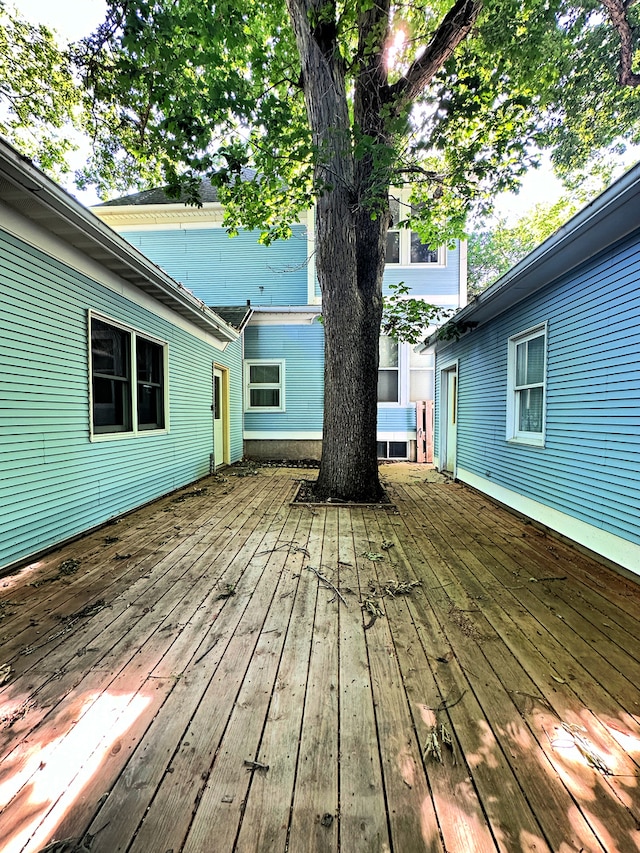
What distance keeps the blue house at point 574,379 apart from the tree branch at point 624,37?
4517 millimetres

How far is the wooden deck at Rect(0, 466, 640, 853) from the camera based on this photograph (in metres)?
1.17

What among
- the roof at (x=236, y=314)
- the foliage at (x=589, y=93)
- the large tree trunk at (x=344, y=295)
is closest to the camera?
the large tree trunk at (x=344, y=295)

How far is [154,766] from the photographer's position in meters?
1.36

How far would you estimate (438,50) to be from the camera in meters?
4.95

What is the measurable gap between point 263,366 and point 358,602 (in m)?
8.38

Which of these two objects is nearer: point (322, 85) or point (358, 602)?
point (358, 602)

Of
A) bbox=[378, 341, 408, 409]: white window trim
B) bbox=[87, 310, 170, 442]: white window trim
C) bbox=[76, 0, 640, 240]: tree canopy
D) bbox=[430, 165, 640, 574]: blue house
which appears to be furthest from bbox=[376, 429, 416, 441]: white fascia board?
bbox=[87, 310, 170, 442]: white window trim

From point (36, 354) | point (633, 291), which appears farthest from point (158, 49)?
point (633, 291)

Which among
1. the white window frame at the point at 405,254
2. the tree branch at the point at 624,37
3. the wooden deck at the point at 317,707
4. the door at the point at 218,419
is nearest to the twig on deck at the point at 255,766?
the wooden deck at the point at 317,707

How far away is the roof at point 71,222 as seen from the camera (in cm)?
256

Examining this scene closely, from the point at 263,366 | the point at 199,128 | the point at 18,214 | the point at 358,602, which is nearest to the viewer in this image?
the point at 358,602

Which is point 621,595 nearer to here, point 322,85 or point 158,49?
point 322,85

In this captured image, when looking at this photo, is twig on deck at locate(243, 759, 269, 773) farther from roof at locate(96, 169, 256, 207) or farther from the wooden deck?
roof at locate(96, 169, 256, 207)

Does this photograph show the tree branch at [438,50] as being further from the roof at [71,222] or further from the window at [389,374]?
the window at [389,374]
